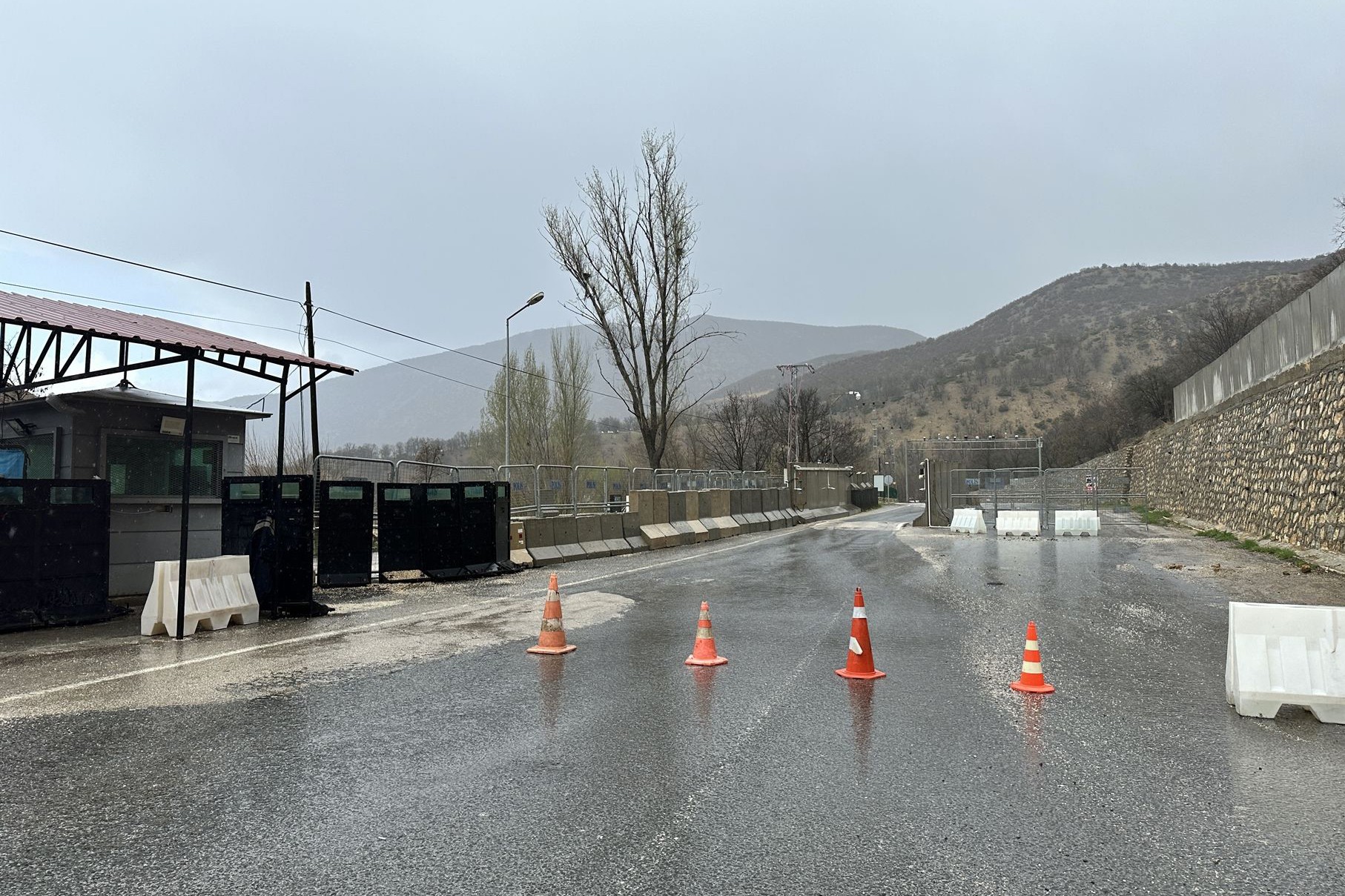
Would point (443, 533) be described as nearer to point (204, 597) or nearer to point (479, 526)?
point (479, 526)

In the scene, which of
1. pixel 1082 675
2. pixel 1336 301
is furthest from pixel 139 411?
pixel 1336 301

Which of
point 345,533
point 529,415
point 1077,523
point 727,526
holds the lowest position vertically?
point 727,526

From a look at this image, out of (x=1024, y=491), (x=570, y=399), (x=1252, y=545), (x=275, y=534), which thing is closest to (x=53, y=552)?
(x=275, y=534)

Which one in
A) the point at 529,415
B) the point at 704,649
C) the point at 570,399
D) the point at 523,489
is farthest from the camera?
the point at 570,399

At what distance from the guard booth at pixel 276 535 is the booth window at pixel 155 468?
6.27ft

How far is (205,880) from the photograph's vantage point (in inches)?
148

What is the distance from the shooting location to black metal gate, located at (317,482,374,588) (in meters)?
14.6

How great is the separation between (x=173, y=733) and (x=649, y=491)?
1909cm

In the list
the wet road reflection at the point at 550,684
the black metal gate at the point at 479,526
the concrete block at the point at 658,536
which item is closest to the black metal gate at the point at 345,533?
the black metal gate at the point at 479,526

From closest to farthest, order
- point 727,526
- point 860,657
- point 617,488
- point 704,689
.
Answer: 1. point 704,689
2. point 860,657
3. point 617,488
4. point 727,526

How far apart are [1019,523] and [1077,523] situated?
176cm

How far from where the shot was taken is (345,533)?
1497 centimetres

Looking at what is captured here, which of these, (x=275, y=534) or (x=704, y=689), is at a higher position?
(x=275, y=534)

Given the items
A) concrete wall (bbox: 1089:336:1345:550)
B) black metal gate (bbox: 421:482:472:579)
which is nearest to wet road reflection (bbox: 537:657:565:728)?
black metal gate (bbox: 421:482:472:579)
